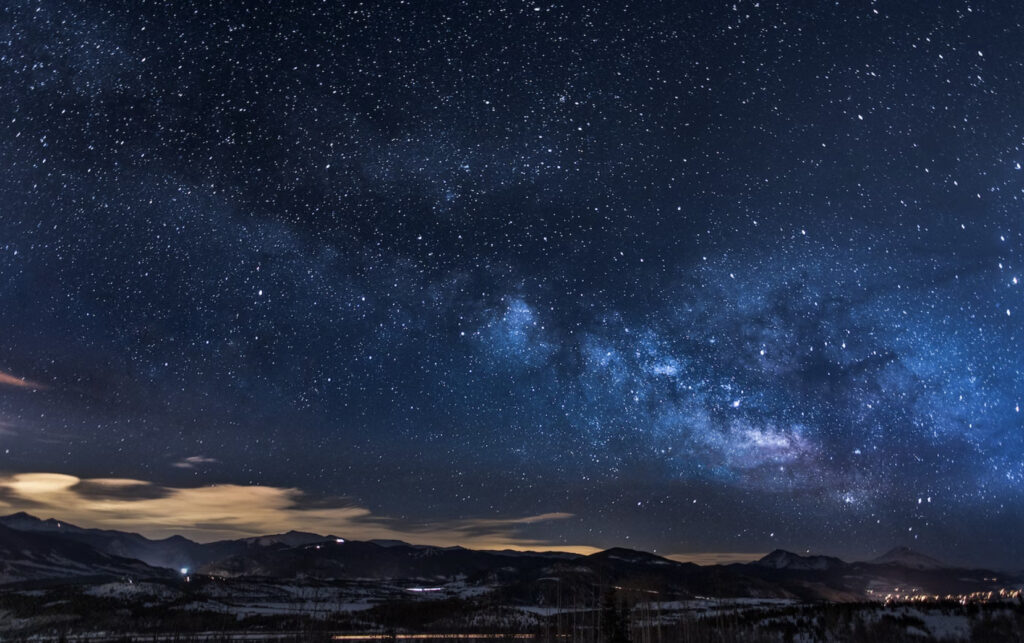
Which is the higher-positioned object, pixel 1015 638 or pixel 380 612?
pixel 1015 638

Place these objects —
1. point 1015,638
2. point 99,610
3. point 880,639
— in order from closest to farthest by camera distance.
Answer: point 1015,638
point 880,639
point 99,610

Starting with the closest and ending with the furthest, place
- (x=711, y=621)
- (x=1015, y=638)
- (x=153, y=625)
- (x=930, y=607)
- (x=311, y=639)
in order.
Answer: (x=1015, y=638)
(x=930, y=607)
(x=311, y=639)
(x=711, y=621)
(x=153, y=625)

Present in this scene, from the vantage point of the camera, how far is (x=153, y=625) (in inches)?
4313

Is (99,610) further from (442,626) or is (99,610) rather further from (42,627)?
(442,626)

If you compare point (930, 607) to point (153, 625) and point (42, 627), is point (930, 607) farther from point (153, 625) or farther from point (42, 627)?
point (42, 627)

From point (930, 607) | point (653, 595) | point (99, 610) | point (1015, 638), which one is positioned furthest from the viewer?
point (653, 595)

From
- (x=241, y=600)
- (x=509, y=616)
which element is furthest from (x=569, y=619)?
(x=241, y=600)

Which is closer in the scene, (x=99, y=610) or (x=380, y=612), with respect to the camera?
(x=99, y=610)

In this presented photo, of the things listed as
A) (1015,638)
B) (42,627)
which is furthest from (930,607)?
(42,627)

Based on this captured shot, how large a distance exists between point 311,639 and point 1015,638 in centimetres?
7007

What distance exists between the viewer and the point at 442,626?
12412cm

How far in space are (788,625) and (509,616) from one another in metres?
69.5

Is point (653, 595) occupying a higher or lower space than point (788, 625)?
lower

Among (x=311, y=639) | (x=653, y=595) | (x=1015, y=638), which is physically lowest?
(x=653, y=595)
